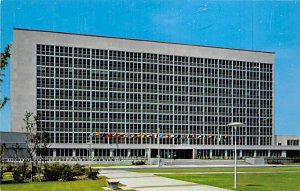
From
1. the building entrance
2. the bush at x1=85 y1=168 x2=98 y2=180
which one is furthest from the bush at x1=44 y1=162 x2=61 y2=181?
the building entrance

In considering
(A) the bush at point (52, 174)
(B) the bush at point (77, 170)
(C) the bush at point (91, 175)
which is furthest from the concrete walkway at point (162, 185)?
(A) the bush at point (52, 174)

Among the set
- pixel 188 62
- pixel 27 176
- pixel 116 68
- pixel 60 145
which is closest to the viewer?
pixel 27 176

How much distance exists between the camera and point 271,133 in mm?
114375

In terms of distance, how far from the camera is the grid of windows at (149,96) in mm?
92938

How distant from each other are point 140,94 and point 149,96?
2256mm

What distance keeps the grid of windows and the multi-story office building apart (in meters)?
0.22

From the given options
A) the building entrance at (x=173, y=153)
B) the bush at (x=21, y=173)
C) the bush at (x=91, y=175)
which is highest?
the bush at (x=21, y=173)

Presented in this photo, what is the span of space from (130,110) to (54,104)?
17.2m

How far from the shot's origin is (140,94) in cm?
9969

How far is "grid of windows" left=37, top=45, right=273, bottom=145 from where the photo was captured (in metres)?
92.9

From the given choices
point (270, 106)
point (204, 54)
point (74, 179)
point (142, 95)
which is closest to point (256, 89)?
point (270, 106)

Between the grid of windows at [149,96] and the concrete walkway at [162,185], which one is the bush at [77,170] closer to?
the concrete walkway at [162,185]

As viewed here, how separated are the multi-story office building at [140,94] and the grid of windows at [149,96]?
0.71 feet

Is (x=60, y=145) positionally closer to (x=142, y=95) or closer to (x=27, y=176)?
(x=142, y=95)
